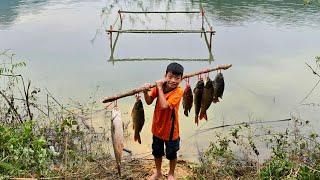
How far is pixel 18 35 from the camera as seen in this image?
501 inches

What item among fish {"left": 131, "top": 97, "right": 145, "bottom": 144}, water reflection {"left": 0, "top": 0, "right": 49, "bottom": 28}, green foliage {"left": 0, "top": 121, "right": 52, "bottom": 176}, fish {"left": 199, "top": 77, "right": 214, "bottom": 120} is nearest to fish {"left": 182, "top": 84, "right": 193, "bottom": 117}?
fish {"left": 199, "top": 77, "right": 214, "bottom": 120}

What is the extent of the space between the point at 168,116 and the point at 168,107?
119 mm

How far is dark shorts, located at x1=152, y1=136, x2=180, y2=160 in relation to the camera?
14.1 feet

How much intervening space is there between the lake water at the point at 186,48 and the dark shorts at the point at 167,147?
1679 millimetres

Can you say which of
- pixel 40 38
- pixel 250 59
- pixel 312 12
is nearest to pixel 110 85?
pixel 250 59

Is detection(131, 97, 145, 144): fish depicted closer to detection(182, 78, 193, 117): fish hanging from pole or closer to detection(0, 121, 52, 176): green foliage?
detection(182, 78, 193, 117): fish hanging from pole

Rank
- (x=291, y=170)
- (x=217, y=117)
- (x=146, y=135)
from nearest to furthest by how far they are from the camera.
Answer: (x=291, y=170)
(x=146, y=135)
(x=217, y=117)

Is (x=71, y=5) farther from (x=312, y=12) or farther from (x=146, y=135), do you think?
(x=146, y=135)

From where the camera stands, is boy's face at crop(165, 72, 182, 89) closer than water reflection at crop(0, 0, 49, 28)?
Yes

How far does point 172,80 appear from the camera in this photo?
13.5 ft

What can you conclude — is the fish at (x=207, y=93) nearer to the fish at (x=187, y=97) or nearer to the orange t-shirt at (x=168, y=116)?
the fish at (x=187, y=97)

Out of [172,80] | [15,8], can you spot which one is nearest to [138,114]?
[172,80]

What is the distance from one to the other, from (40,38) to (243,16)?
6382 mm

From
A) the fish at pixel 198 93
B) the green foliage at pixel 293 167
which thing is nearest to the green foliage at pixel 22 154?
the fish at pixel 198 93
